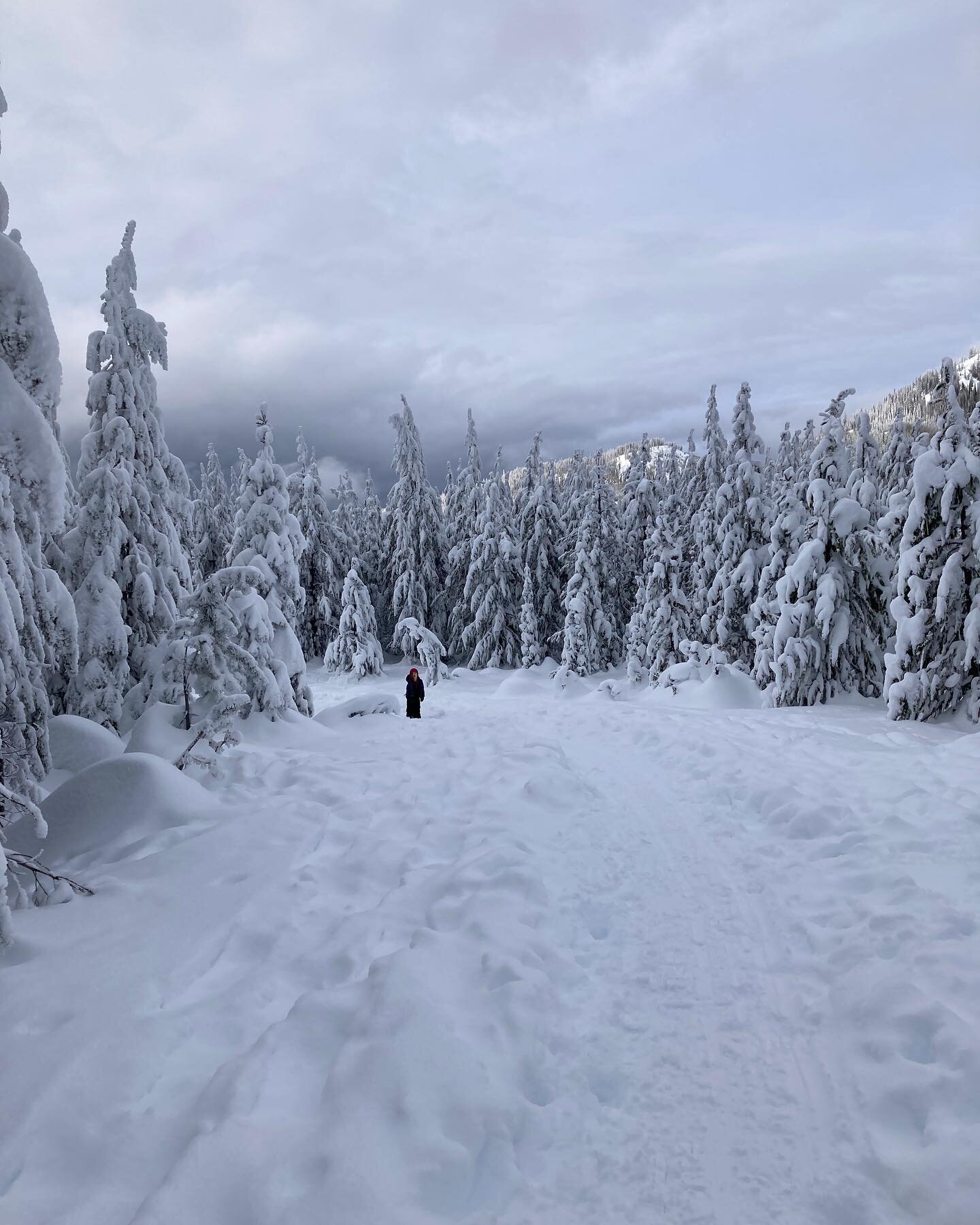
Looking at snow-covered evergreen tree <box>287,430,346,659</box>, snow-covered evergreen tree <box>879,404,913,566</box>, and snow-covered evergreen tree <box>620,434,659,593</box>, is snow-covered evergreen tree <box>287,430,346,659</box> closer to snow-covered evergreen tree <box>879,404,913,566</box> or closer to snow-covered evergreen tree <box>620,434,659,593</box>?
snow-covered evergreen tree <box>620,434,659,593</box>

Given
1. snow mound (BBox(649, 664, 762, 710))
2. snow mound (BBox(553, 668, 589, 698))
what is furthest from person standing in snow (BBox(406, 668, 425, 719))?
snow mound (BBox(553, 668, 589, 698))

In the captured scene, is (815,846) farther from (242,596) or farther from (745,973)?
(242,596)

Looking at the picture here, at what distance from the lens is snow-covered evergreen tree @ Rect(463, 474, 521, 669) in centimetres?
3506

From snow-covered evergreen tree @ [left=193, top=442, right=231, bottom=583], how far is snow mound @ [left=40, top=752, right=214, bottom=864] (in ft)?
89.7

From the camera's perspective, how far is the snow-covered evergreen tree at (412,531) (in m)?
38.2

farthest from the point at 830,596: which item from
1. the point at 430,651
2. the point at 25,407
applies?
the point at 430,651

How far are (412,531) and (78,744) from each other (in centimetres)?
3110

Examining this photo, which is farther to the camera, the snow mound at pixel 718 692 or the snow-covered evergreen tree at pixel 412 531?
the snow-covered evergreen tree at pixel 412 531

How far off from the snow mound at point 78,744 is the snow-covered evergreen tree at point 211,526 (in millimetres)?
24885

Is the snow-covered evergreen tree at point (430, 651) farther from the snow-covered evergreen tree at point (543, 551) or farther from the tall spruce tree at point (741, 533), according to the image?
the tall spruce tree at point (741, 533)

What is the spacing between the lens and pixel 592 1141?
11.0 feet

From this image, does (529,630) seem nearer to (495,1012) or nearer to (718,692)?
(718,692)

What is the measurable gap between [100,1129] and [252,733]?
826cm

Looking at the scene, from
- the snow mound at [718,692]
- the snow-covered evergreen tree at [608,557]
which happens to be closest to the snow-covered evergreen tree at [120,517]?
the snow mound at [718,692]
